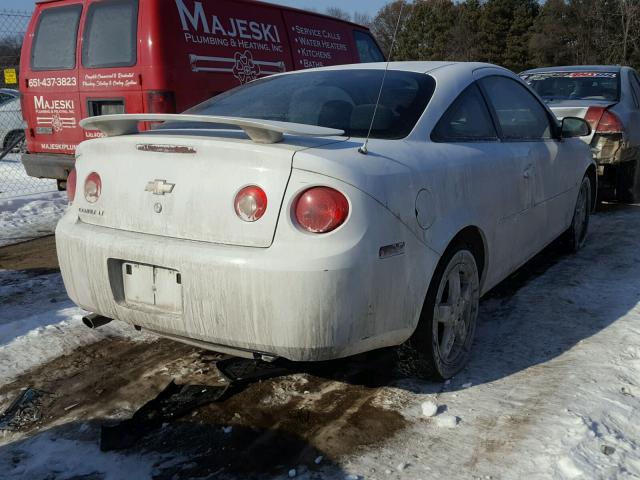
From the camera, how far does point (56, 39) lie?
22.9 ft

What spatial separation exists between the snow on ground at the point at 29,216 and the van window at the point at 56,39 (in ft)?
5.56

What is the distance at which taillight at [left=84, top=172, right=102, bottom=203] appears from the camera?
113 inches

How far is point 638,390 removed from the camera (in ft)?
9.78

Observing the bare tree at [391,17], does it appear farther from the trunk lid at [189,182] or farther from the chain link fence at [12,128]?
the chain link fence at [12,128]

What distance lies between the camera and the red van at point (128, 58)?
627 centimetres

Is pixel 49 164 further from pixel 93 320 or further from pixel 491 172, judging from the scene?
pixel 491 172

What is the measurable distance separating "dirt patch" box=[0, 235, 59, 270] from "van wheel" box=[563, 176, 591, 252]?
4227 millimetres

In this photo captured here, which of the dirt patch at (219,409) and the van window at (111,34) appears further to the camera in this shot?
the van window at (111,34)

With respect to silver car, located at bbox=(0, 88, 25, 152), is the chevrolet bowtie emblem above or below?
above

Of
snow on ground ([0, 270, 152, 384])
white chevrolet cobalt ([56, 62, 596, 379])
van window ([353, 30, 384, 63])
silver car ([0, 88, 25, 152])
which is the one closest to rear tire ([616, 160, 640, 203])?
van window ([353, 30, 384, 63])

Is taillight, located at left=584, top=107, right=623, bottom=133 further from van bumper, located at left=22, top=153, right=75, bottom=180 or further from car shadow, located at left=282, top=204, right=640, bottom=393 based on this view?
van bumper, located at left=22, top=153, right=75, bottom=180

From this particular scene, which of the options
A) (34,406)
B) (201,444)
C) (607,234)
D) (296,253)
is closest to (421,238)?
(296,253)

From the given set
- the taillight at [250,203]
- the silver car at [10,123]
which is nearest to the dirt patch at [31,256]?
the taillight at [250,203]

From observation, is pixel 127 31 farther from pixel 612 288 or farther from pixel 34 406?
pixel 612 288
